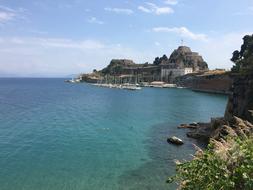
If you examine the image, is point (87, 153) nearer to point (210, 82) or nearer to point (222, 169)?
point (222, 169)

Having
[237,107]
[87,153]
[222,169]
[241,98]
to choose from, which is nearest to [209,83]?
[241,98]

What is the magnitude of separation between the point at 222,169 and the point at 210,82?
501 feet

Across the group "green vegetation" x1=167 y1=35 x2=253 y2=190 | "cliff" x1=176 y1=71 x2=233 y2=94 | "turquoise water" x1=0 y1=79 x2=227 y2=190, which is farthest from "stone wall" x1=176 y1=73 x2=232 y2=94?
"green vegetation" x1=167 y1=35 x2=253 y2=190

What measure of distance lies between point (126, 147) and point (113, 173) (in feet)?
37.2

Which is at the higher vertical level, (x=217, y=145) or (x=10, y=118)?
(x=217, y=145)

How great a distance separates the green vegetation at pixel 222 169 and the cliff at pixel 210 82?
131 meters

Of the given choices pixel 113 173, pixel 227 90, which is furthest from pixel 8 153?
pixel 227 90

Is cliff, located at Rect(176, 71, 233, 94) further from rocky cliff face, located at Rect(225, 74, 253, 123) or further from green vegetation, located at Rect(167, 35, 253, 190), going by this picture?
green vegetation, located at Rect(167, 35, 253, 190)

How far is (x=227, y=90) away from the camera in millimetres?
140125

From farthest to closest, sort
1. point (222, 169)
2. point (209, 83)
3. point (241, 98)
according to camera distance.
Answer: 1. point (209, 83)
2. point (241, 98)
3. point (222, 169)

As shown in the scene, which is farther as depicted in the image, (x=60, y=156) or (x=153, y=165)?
(x=60, y=156)

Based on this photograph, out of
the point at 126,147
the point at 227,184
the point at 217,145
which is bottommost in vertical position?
the point at 126,147

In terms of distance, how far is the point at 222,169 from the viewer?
9.54m

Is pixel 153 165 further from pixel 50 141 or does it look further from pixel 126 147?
pixel 50 141
